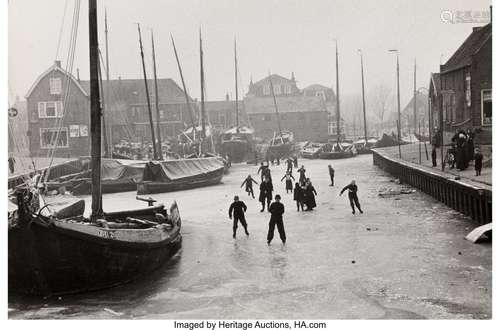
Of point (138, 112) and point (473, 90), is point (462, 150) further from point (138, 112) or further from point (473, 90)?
point (138, 112)

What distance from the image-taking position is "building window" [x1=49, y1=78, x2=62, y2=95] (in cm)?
5291

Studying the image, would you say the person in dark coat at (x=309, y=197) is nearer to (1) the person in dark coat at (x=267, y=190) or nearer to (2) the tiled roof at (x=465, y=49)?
(1) the person in dark coat at (x=267, y=190)

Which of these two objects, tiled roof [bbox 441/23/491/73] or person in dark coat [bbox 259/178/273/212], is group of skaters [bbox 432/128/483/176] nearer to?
tiled roof [bbox 441/23/491/73]

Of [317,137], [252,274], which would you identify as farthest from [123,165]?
[317,137]

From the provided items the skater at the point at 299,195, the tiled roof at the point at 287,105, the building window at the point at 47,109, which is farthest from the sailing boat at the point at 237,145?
the skater at the point at 299,195

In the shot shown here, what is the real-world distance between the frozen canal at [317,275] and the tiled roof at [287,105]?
6309 cm

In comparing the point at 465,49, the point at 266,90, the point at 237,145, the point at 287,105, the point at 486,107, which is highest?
the point at 266,90

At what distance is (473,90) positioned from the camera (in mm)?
29062

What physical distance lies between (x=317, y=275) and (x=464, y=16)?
701 cm

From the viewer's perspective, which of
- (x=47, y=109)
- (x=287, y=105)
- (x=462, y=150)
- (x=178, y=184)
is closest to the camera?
(x=462, y=150)

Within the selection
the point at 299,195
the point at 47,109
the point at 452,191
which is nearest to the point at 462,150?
Result: the point at 452,191

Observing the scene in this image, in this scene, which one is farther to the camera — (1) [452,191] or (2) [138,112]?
(2) [138,112]

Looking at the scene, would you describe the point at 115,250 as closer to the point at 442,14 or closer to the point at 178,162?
the point at 442,14
